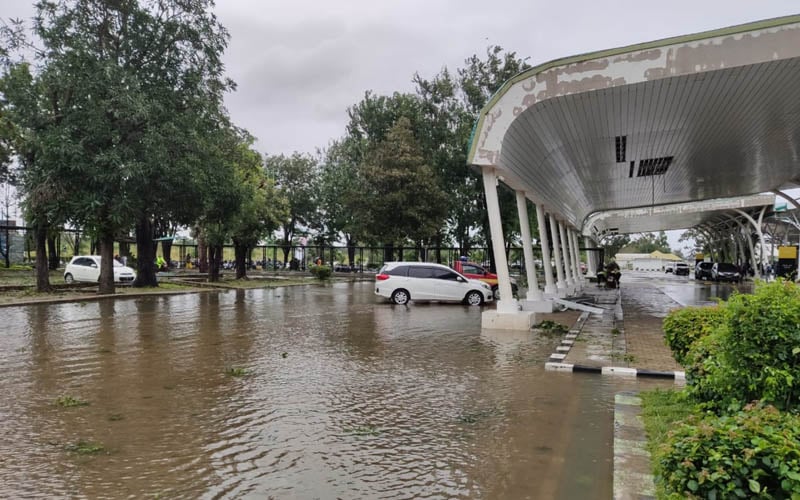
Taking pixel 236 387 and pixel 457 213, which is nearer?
pixel 236 387

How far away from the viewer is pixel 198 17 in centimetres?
2247

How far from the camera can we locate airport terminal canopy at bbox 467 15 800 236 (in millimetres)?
9711

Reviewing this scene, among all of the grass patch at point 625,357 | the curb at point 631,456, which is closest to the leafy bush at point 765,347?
the curb at point 631,456

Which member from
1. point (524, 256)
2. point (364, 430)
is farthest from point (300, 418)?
point (524, 256)

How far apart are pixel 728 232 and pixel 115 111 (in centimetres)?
5357

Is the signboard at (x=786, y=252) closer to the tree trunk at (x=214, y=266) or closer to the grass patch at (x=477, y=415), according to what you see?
the tree trunk at (x=214, y=266)

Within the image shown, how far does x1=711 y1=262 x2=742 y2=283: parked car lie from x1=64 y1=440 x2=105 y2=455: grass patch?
43367 mm

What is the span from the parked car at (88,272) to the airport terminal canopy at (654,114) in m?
21.4

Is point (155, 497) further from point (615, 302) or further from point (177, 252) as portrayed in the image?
point (177, 252)

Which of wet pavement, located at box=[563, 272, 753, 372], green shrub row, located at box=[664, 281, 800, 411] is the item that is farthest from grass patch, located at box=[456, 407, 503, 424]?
wet pavement, located at box=[563, 272, 753, 372]

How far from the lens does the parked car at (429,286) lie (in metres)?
20.4

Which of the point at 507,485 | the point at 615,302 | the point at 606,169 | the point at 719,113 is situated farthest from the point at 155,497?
the point at 615,302

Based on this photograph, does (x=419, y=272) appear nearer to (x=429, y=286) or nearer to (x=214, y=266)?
(x=429, y=286)

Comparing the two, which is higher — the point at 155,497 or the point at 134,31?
the point at 134,31
